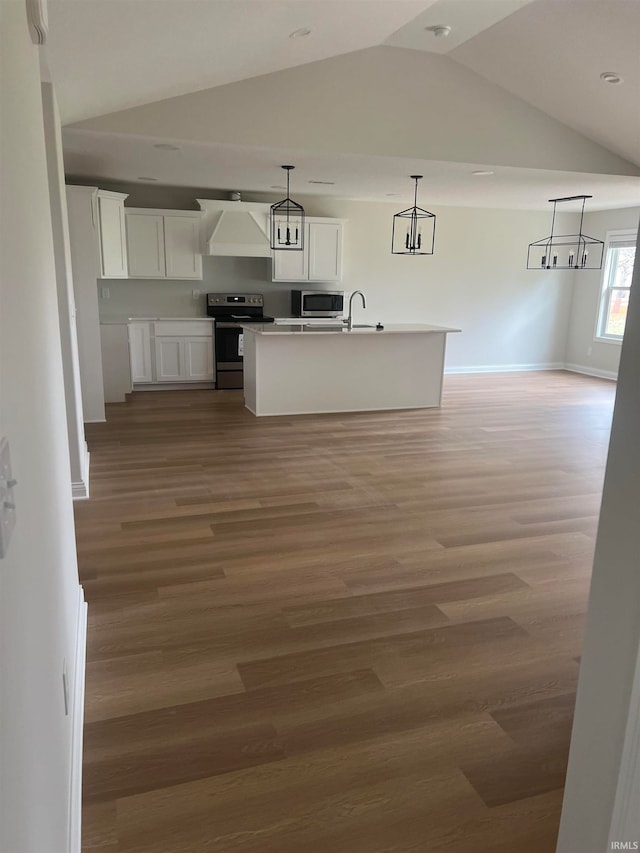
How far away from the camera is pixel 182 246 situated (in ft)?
24.6

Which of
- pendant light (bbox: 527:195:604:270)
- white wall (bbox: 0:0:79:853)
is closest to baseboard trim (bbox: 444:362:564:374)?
pendant light (bbox: 527:195:604:270)

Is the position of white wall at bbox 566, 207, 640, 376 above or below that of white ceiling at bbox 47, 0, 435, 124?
below

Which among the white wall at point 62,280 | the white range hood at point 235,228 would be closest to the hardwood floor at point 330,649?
the white wall at point 62,280

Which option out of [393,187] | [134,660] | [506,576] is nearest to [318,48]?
[393,187]

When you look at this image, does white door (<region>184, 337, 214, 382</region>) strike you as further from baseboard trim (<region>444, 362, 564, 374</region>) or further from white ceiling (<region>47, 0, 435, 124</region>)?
baseboard trim (<region>444, 362, 564, 374</region>)

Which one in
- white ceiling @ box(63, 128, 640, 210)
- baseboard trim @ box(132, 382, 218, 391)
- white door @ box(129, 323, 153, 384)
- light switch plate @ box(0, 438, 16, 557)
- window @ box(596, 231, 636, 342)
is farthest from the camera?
window @ box(596, 231, 636, 342)

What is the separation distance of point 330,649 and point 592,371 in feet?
27.5

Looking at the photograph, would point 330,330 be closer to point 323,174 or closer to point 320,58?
point 323,174

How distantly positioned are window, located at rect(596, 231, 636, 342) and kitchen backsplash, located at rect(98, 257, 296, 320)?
4.77m

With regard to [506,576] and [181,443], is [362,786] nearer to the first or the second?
[506,576]

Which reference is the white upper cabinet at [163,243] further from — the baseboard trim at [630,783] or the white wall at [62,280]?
the baseboard trim at [630,783]

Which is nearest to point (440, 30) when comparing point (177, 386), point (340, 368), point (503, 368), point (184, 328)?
point (340, 368)

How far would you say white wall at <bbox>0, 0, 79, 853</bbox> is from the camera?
0.87 m

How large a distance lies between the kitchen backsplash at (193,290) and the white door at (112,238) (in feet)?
2.03
